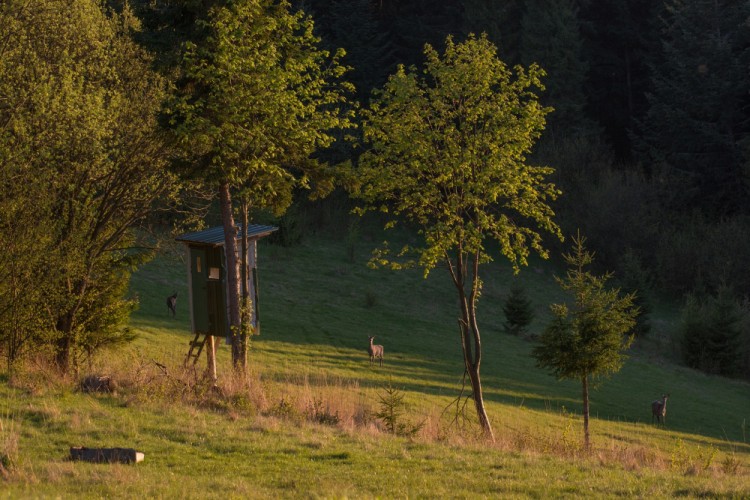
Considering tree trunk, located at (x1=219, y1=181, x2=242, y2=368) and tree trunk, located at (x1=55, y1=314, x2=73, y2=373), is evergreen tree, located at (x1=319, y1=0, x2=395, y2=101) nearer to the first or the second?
tree trunk, located at (x1=219, y1=181, x2=242, y2=368)

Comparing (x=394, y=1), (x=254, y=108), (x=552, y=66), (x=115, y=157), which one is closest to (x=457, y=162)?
(x=254, y=108)

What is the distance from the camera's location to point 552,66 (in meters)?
76.1

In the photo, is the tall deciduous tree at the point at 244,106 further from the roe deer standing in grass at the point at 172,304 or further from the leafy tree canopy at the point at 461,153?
the roe deer standing in grass at the point at 172,304

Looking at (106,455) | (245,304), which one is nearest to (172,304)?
(245,304)

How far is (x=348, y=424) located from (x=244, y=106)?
318 inches

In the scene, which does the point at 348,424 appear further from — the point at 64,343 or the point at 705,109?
the point at 705,109

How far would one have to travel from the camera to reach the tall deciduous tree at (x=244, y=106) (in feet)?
72.7

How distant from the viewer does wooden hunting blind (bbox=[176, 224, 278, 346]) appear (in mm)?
25312

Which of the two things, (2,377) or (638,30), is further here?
(638,30)

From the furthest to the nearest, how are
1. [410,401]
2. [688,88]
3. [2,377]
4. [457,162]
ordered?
1. [688,88]
2. [410,401]
3. [457,162]
4. [2,377]

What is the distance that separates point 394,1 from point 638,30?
74.4 ft

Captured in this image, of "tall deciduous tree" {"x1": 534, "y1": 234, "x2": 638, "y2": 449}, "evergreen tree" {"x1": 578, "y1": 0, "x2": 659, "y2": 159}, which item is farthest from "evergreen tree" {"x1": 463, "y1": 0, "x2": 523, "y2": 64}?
"tall deciduous tree" {"x1": 534, "y1": 234, "x2": 638, "y2": 449}

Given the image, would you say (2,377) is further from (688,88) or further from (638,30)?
(638,30)

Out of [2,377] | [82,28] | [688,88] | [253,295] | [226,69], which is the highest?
[688,88]
